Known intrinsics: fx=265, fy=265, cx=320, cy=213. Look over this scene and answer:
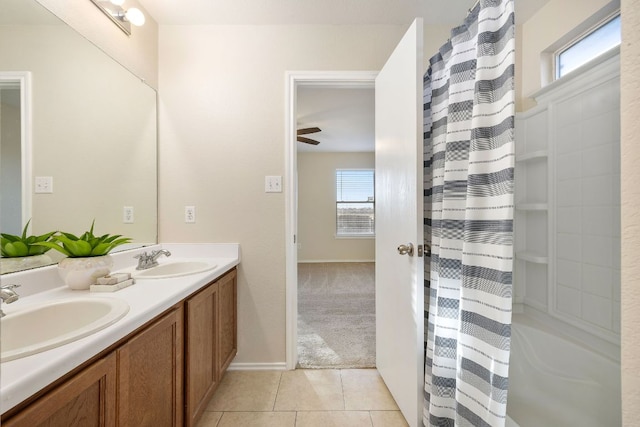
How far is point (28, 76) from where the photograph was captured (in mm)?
1055

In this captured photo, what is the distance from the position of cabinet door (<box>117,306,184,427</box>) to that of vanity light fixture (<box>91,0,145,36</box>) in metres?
1.61

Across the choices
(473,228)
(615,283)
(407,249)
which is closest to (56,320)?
(407,249)

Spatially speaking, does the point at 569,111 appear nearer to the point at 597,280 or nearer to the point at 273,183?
the point at 597,280

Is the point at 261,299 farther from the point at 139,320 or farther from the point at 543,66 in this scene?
the point at 543,66

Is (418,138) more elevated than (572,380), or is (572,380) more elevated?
(418,138)

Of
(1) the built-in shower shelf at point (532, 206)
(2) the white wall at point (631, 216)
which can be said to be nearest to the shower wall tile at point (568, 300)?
(1) the built-in shower shelf at point (532, 206)

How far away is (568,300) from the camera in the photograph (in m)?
1.56

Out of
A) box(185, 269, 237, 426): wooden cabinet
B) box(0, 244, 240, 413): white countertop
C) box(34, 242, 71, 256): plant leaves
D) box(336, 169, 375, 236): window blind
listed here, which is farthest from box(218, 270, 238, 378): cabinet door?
box(336, 169, 375, 236): window blind

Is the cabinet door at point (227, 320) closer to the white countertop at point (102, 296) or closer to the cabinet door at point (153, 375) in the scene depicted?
the white countertop at point (102, 296)

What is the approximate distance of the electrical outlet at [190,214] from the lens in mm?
1889

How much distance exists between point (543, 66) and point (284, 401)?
268cm

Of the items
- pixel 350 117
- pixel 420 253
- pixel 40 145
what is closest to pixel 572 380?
pixel 420 253

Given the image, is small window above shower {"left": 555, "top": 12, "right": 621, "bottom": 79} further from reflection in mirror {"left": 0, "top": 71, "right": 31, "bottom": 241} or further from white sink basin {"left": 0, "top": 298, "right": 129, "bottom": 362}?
reflection in mirror {"left": 0, "top": 71, "right": 31, "bottom": 241}

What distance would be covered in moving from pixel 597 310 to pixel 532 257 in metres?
0.39
